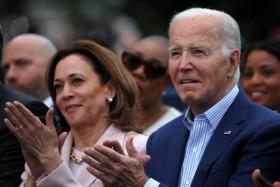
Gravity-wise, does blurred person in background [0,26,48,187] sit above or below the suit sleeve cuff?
below

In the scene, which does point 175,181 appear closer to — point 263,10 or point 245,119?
point 245,119

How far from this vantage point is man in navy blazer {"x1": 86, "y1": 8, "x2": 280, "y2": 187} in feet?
20.6

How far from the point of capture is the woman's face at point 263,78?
8.89 meters

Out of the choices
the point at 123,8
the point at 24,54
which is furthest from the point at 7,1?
the point at 24,54

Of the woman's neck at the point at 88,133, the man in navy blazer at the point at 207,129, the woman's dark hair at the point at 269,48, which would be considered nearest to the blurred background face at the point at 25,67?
the woman's dark hair at the point at 269,48

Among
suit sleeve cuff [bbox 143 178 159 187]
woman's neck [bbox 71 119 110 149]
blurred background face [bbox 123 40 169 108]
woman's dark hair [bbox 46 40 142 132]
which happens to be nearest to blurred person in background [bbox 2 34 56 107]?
blurred background face [bbox 123 40 169 108]

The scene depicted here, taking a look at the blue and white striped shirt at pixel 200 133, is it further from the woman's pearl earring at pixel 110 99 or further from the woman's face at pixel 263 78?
the woman's face at pixel 263 78

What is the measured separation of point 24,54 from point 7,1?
18878 mm

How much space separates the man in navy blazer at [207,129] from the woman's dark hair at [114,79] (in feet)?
1.92

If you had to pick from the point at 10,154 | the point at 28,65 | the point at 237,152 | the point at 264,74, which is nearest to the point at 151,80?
the point at 264,74

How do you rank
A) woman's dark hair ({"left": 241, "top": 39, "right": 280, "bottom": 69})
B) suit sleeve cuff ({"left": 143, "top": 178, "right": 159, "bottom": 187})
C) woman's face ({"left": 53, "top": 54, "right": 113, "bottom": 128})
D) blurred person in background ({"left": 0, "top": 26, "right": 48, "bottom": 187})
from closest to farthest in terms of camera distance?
suit sleeve cuff ({"left": 143, "top": 178, "right": 159, "bottom": 187}), blurred person in background ({"left": 0, "top": 26, "right": 48, "bottom": 187}), woman's face ({"left": 53, "top": 54, "right": 113, "bottom": 128}), woman's dark hair ({"left": 241, "top": 39, "right": 280, "bottom": 69})

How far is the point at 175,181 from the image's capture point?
6617mm

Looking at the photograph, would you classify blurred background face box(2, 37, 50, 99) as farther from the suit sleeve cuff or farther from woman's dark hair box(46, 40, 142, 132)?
the suit sleeve cuff

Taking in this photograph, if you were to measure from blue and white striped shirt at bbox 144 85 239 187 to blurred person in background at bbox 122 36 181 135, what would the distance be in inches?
110
